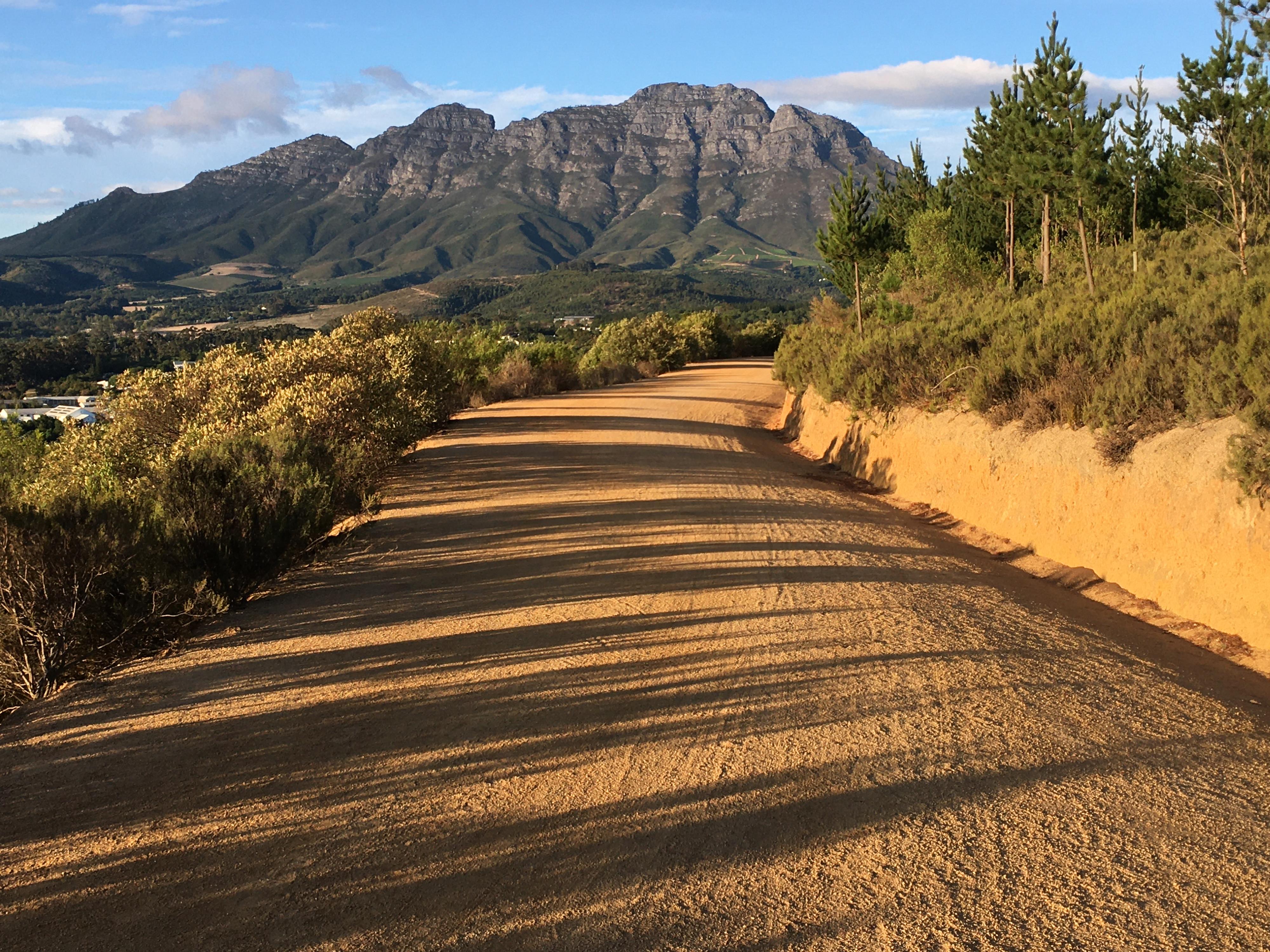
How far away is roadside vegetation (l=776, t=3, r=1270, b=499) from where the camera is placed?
1000 centimetres

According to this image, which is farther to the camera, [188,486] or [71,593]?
[188,486]

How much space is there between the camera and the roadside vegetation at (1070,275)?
1000 centimetres

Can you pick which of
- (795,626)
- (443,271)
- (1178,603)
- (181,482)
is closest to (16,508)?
(181,482)

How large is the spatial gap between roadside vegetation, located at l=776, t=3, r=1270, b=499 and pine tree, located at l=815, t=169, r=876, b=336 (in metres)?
0.07

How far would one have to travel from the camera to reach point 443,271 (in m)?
194

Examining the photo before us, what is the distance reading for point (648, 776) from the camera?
500 cm

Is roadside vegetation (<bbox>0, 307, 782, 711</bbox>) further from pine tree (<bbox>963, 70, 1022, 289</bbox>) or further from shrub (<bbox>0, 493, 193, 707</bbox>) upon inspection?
pine tree (<bbox>963, 70, 1022, 289</bbox>)

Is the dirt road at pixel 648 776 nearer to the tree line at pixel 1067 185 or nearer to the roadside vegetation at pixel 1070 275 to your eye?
the roadside vegetation at pixel 1070 275

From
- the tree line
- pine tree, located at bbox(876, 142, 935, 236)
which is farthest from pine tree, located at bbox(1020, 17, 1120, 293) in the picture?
pine tree, located at bbox(876, 142, 935, 236)

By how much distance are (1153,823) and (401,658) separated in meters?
4.84

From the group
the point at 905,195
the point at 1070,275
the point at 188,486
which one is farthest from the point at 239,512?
the point at 905,195

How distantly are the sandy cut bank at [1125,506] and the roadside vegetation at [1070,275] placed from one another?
264 millimetres

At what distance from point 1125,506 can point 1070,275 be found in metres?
26.2

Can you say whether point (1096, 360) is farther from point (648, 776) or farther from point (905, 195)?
point (905, 195)
